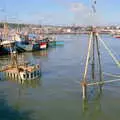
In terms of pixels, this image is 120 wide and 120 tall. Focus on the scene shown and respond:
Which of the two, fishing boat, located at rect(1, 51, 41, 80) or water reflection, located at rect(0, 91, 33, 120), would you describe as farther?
fishing boat, located at rect(1, 51, 41, 80)

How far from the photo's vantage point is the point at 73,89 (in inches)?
1193

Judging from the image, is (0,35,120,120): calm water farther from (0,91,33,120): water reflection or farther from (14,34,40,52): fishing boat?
(14,34,40,52): fishing boat

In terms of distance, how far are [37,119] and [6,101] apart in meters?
5.13

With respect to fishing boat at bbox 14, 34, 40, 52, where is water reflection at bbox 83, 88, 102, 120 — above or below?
below

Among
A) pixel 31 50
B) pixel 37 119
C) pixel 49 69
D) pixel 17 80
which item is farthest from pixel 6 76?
pixel 31 50

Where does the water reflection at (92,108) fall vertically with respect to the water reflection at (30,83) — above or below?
below

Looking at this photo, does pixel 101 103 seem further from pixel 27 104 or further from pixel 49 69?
pixel 49 69

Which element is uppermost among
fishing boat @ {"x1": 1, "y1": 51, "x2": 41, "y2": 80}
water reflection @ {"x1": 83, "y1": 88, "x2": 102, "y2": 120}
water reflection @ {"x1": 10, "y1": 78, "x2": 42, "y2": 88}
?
fishing boat @ {"x1": 1, "y1": 51, "x2": 41, "y2": 80}

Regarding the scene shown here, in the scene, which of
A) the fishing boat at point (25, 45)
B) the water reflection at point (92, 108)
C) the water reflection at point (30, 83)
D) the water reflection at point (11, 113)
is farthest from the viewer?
the fishing boat at point (25, 45)

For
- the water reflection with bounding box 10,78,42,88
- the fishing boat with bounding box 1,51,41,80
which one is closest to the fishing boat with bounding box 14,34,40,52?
the fishing boat with bounding box 1,51,41,80

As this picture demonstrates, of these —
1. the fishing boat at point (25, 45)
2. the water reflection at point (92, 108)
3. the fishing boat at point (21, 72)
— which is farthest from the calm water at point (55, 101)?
the fishing boat at point (25, 45)

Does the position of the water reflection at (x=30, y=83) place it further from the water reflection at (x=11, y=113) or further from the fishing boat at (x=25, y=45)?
the fishing boat at (x=25, y=45)

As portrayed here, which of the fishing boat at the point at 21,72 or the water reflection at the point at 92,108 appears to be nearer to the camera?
the water reflection at the point at 92,108

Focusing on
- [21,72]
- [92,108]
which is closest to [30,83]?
[21,72]
